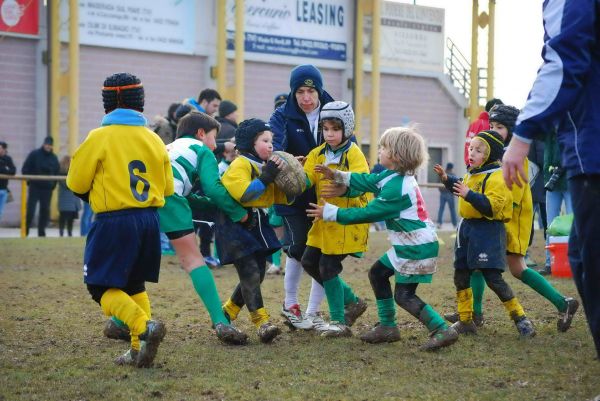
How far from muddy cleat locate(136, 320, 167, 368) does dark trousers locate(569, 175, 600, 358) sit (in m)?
2.24

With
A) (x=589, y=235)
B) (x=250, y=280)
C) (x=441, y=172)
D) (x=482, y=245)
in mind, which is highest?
(x=441, y=172)

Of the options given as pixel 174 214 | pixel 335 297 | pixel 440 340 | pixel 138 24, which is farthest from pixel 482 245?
pixel 138 24

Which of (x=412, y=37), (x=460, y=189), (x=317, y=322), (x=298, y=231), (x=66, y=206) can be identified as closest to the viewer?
(x=460, y=189)

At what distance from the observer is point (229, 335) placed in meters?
6.15

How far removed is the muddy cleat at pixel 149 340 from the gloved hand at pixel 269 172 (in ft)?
4.32

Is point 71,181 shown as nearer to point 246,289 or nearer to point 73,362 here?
point 73,362

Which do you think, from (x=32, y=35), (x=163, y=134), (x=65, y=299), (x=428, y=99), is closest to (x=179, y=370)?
(x=65, y=299)

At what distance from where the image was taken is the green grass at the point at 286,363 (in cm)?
482

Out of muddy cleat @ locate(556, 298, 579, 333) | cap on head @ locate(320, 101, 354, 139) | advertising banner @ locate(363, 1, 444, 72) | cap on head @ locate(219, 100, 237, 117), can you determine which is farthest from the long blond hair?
advertising banner @ locate(363, 1, 444, 72)

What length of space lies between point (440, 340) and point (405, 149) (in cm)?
116

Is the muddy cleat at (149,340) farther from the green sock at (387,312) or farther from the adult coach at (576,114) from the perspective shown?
the adult coach at (576,114)

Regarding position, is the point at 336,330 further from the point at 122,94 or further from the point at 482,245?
the point at 122,94

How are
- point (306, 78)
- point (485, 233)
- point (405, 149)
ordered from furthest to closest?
point (306, 78) < point (485, 233) < point (405, 149)

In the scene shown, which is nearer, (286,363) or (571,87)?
(571,87)
